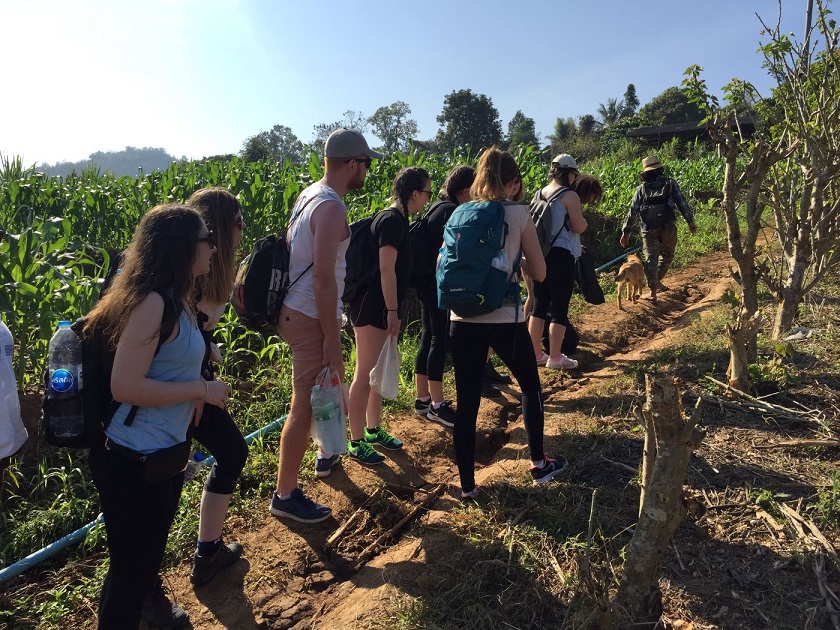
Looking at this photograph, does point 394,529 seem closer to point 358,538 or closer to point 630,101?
point 358,538

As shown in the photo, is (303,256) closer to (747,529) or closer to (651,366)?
(747,529)

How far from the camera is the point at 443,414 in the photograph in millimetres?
4438

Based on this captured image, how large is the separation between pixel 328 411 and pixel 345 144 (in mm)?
1362

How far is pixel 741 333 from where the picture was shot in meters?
3.81

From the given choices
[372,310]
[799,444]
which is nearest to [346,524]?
[372,310]

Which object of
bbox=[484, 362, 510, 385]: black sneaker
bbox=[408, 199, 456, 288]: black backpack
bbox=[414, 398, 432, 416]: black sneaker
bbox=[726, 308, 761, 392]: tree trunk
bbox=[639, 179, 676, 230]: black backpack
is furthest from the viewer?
bbox=[639, 179, 676, 230]: black backpack

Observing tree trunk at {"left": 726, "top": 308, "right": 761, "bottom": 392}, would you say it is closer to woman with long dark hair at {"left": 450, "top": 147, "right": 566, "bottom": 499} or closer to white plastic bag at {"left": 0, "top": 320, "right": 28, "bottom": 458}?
woman with long dark hair at {"left": 450, "top": 147, "right": 566, "bottom": 499}

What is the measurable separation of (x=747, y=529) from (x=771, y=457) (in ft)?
2.29

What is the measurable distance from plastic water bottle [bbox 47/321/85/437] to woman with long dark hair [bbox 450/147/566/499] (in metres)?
1.79

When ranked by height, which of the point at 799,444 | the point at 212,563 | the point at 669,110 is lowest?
the point at 212,563

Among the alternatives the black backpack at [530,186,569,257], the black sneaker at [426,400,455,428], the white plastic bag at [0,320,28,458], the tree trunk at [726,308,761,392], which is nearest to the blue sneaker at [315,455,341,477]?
the black sneaker at [426,400,455,428]

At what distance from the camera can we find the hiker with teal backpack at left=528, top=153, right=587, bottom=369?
4.75 meters

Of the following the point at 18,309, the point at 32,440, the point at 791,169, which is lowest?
the point at 32,440

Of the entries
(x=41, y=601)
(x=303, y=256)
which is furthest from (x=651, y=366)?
(x=41, y=601)
